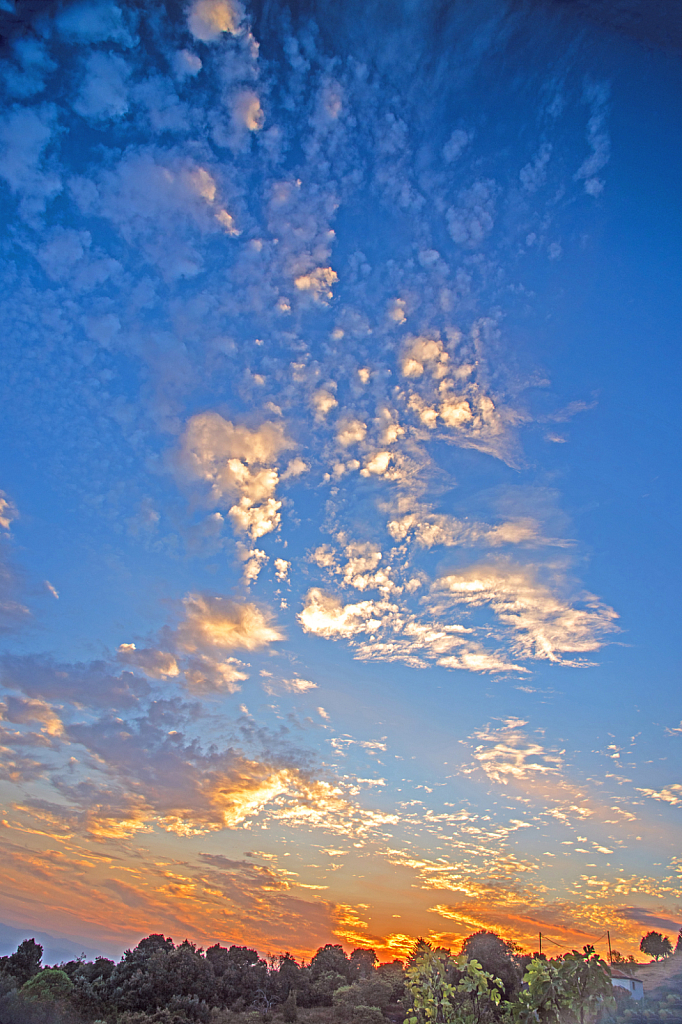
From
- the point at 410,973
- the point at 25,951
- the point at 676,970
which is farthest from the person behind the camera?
the point at 676,970

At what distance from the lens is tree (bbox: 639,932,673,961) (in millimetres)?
69744

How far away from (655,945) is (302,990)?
61.7 meters

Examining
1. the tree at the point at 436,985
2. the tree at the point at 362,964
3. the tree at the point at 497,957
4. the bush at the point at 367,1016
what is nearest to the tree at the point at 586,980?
the tree at the point at 436,985

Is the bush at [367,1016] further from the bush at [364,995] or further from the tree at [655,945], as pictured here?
the tree at [655,945]

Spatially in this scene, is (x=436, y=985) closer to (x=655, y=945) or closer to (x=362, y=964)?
(x=362, y=964)

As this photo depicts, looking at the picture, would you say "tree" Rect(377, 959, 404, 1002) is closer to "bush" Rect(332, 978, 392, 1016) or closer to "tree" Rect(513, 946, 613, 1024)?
"bush" Rect(332, 978, 392, 1016)

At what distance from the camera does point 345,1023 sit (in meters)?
29.9

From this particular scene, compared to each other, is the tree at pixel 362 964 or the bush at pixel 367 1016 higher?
the bush at pixel 367 1016

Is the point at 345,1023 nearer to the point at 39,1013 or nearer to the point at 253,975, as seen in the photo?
the point at 253,975

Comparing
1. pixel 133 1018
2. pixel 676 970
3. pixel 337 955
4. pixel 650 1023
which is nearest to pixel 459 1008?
pixel 650 1023

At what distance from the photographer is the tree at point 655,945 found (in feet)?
229

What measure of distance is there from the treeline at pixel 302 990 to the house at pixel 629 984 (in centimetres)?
296

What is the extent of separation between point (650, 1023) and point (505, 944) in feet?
106

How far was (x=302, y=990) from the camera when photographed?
3862 cm
